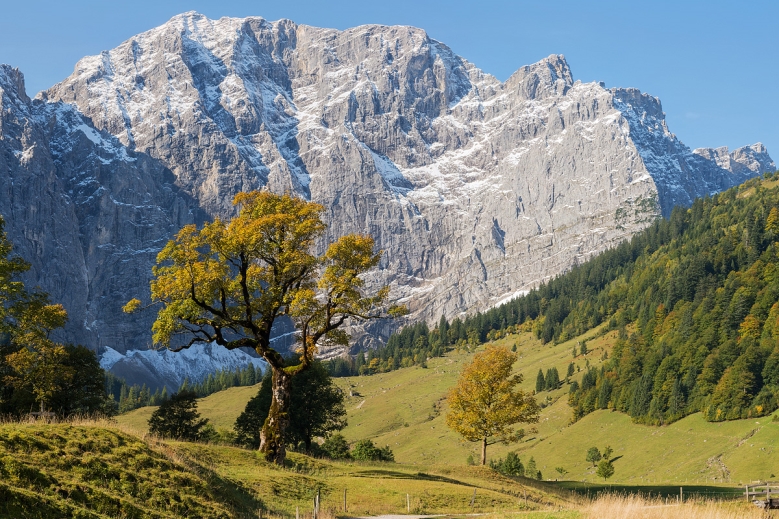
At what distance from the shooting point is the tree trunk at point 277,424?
39.9 m

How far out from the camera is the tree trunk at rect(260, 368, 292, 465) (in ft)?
131

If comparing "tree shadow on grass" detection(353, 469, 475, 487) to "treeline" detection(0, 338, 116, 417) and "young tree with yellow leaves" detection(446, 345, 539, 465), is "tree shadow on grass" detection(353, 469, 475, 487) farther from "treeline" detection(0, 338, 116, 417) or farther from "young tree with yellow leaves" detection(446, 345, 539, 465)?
"treeline" detection(0, 338, 116, 417)

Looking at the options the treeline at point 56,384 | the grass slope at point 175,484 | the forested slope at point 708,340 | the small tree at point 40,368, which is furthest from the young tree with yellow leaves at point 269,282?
the forested slope at point 708,340

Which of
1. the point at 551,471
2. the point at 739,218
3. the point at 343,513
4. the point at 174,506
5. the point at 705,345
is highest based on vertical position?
the point at 739,218

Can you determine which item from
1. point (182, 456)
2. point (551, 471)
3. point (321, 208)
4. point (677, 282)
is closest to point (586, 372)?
point (677, 282)

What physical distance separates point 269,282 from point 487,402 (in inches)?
1353

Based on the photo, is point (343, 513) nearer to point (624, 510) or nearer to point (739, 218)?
point (624, 510)

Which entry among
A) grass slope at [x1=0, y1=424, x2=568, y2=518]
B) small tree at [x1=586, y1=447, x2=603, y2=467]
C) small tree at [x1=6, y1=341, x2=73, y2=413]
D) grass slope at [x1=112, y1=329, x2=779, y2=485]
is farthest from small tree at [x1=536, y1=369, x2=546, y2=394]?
grass slope at [x1=0, y1=424, x2=568, y2=518]

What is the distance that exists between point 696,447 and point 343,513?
95.9 meters

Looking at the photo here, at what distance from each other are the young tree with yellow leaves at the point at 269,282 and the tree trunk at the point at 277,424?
6 centimetres

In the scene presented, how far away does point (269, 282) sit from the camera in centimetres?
4256

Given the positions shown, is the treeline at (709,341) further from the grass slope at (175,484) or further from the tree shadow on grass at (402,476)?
the grass slope at (175,484)

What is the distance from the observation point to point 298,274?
42094 millimetres

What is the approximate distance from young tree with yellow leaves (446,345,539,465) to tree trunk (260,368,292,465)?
31866mm
